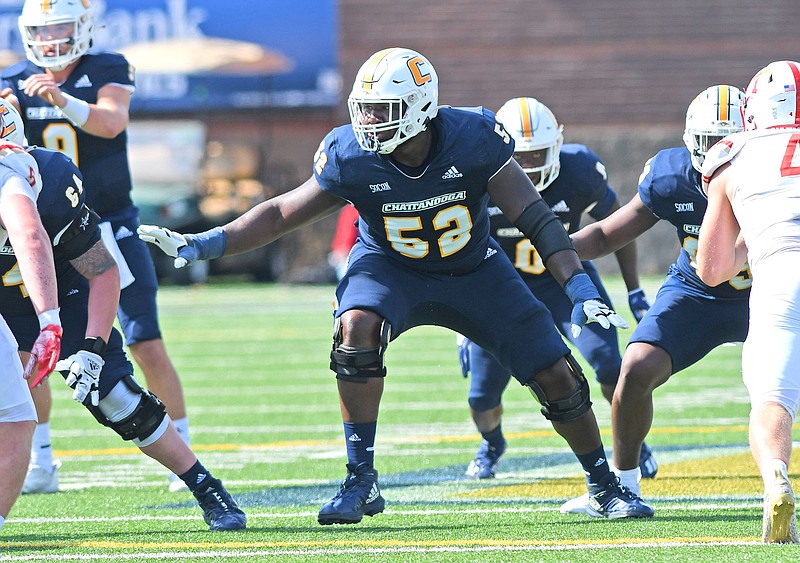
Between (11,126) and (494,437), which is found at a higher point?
(11,126)

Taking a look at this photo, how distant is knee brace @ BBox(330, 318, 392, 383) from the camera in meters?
4.54

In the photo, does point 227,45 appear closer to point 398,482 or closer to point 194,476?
point 398,482

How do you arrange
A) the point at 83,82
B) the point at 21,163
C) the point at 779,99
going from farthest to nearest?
the point at 83,82, the point at 779,99, the point at 21,163

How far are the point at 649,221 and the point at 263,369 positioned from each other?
5.65 meters

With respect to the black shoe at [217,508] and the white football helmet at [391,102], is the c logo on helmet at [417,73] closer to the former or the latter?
the white football helmet at [391,102]

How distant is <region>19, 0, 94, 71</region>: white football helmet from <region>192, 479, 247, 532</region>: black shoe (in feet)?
7.57

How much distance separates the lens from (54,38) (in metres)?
5.93

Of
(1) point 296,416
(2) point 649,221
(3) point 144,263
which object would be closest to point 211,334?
(1) point 296,416

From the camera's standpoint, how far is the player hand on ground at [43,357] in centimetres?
376

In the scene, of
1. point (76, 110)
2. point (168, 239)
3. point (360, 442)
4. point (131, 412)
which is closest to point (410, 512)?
point (360, 442)

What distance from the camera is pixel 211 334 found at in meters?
12.9

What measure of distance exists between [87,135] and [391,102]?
197cm

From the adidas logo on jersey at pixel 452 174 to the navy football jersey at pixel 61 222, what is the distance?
1.20m

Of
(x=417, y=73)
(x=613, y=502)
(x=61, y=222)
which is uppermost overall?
(x=417, y=73)
